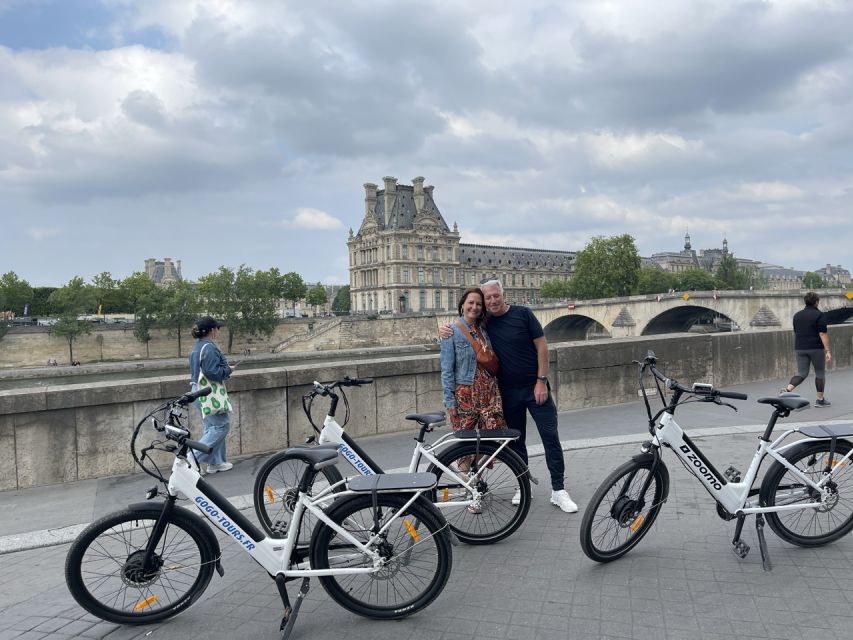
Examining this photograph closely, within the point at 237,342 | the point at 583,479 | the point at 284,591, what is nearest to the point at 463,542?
the point at 284,591

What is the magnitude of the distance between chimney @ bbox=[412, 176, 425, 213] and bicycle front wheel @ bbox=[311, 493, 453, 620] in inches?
4112

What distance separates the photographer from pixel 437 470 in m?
3.91

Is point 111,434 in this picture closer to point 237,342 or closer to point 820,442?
point 820,442

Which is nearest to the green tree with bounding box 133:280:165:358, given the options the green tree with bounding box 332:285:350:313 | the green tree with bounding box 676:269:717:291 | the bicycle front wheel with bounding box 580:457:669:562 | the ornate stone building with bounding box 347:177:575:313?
the ornate stone building with bounding box 347:177:575:313

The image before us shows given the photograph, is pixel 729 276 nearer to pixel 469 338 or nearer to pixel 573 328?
pixel 573 328

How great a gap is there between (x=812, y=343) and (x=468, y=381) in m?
6.52

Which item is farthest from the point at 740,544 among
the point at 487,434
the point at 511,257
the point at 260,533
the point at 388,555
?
the point at 511,257

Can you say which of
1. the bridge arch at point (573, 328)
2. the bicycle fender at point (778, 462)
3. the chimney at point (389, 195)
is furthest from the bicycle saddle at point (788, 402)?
the chimney at point (389, 195)

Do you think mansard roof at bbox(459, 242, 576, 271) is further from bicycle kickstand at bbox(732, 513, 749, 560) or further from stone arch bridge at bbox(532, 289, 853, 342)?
bicycle kickstand at bbox(732, 513, 749, 560)

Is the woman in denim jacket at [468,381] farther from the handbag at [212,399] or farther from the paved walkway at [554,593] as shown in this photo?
the handbag at [212,399]

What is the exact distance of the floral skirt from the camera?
439 centimetres

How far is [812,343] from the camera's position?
8.64m

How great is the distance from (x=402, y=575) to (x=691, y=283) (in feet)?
336

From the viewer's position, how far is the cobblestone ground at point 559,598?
2875mm
